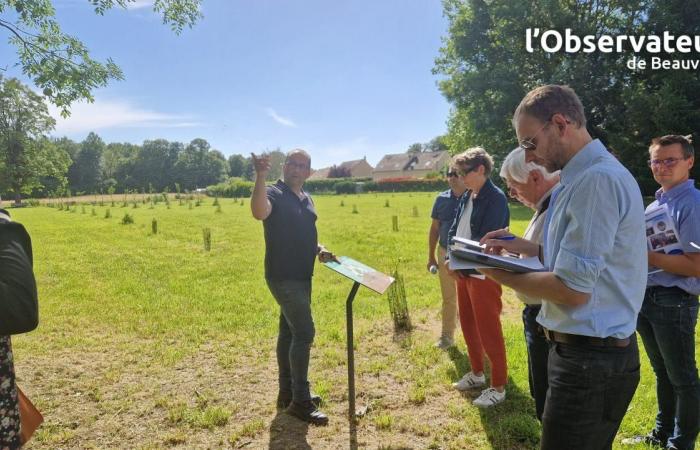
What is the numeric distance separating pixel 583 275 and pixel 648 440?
2641 millimetres

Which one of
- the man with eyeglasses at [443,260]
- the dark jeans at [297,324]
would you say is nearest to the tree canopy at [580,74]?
the man with eyeglasses at [443,260]

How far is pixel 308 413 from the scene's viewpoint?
3781 millimetres

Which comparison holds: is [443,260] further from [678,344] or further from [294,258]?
[678,344]

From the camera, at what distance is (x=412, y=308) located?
7.00 m

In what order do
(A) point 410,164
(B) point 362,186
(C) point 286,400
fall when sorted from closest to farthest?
(C) point 286,400
(B) point 362,186
(A) point 410,164

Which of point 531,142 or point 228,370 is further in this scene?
point 228,370

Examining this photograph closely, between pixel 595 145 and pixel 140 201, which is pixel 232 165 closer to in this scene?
pixel 140 201

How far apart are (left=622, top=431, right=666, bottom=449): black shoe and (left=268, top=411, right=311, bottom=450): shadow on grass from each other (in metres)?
2.41

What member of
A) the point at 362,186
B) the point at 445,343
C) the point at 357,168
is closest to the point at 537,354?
the point at 445,343

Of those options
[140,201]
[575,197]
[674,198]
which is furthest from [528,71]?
[140,201]

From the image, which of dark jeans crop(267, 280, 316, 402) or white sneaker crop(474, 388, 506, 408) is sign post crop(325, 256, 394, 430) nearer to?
dark jeans crop(267, 280, 316, 402)

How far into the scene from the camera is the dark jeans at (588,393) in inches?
68.2

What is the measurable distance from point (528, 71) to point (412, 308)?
22127mm

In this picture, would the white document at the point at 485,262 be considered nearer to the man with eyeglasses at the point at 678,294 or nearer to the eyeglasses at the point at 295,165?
the man with eyeglasses at the point at 678,294
